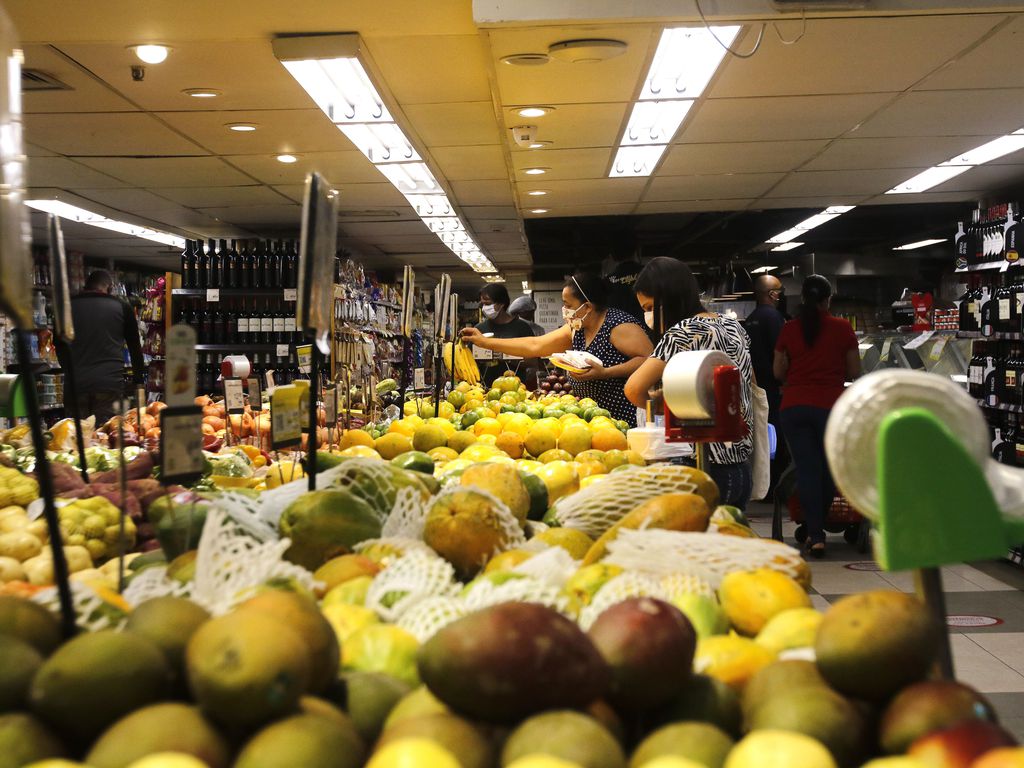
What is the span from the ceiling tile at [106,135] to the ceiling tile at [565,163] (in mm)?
2253

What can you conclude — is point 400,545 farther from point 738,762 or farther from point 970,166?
point 970,166

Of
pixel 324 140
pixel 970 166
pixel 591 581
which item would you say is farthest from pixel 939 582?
pixel 970 166

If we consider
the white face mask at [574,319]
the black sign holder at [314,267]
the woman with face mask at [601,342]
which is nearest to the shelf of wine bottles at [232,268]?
the woman with face mask at [601,342]

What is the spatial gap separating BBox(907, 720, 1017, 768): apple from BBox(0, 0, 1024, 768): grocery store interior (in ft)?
0.54

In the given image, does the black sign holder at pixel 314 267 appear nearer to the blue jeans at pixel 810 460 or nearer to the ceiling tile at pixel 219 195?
the blue jeans at pixel 810 460

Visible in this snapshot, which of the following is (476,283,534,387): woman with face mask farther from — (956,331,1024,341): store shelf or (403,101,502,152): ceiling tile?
(956,331,1024,341): store shelf

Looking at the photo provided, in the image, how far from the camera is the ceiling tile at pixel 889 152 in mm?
6375

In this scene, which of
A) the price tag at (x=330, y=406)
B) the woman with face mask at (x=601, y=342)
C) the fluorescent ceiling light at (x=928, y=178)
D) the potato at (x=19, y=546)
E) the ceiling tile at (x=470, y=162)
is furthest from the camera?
the fluorescent ceiling light at (x=928, y=178)

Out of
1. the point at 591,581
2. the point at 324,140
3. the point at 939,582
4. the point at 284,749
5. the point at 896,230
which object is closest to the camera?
the point at 284,749

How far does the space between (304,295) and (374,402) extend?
4.13 m

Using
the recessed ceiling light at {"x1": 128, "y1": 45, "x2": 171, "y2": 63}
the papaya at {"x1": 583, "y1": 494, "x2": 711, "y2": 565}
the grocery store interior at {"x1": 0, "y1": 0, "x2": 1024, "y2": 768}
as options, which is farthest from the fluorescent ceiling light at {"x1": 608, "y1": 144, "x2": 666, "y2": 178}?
the papaya at {"x1": 583, "y1": 494, "x2": 711, "y2": 565}

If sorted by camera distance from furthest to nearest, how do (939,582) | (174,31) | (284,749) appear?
(174,31)
(939,582)
(284,749)

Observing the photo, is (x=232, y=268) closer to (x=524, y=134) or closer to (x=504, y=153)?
(x=504, y=153)

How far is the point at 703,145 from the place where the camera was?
641cm
